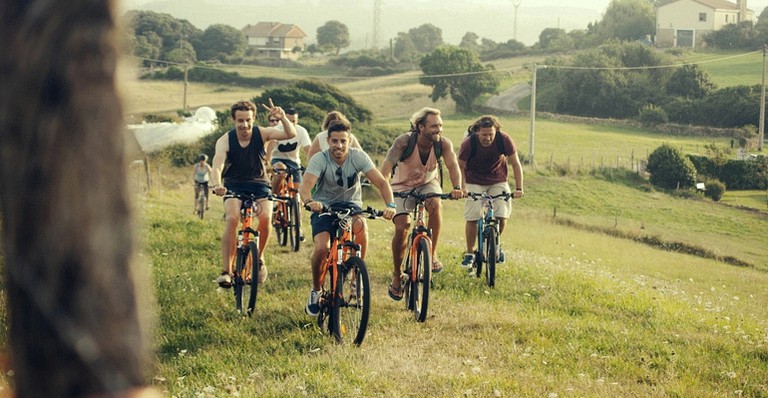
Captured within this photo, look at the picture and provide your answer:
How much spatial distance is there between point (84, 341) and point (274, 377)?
18.7ft

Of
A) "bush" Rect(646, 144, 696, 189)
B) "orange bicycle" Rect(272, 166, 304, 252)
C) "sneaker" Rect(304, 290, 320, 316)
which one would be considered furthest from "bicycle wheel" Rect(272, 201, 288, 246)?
"bush" Rect(646, 144, 696, 189)

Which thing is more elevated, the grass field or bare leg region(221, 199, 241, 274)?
bare leg region(221, 199, 241, 274)

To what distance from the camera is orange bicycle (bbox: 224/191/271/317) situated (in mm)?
10633

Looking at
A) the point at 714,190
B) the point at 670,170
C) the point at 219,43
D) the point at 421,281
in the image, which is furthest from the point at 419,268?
the point at 219,43

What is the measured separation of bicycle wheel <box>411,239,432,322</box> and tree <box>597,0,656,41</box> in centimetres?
11373

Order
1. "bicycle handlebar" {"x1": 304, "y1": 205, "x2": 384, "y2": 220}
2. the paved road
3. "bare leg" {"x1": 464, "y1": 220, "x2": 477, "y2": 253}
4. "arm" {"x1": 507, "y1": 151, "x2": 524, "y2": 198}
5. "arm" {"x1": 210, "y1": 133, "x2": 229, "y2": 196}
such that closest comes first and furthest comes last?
"bicycle handlebar" {"x1": 304, "y1": 205, "x2": 384, "y2": 220}
"arm" {"x1": 210, "y1": 133, "x2": 229, "y2": 196}
"arm" {"x1": 507, "y1": 151, "x2": 524, "y2": 198}
"bare leg" {"x1": 464, "y1": 220, "x2": 477, "y2": 253}
the paved road

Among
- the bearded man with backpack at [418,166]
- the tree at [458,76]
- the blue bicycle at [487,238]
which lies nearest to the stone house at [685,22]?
the tree at [458,76]

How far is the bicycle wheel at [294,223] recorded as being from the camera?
50.0ft

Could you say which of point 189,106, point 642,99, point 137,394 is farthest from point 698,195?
point 137,394

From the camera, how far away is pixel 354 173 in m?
9.91

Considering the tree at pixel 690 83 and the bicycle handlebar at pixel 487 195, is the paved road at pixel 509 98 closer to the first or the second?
the tree at pixel 690 83

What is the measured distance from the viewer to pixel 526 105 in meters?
81.2

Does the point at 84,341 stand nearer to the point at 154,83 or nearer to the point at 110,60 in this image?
the point at 110,60

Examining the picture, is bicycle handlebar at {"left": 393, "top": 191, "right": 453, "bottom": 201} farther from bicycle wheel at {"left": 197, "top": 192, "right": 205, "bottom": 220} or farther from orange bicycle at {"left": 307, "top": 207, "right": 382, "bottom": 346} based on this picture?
bicycle wheel at {"left": 197, "top": 192, "right": 205, "bottom": 220}
